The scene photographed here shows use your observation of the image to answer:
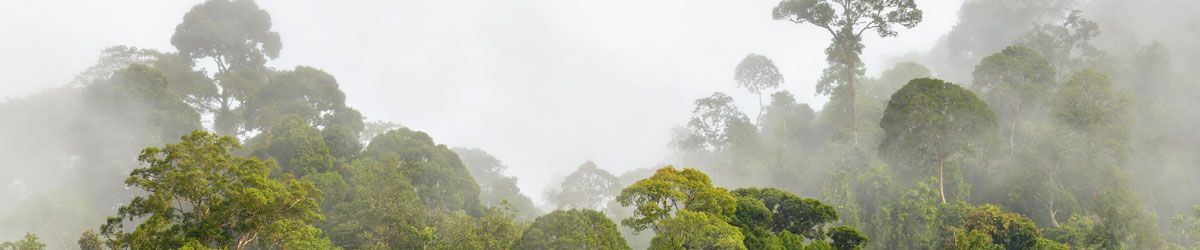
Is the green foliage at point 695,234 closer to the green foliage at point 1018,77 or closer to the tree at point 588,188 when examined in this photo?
the green foliage at point 1018,77

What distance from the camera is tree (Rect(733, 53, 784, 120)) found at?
7269 centimetres

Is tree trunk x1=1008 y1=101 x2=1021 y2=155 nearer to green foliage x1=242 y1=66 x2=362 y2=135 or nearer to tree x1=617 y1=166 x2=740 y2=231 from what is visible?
tree x1=617 y1=166 x2=740 y2=231

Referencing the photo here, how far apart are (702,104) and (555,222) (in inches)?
1503

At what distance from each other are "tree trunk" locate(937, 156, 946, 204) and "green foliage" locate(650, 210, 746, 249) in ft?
52.2

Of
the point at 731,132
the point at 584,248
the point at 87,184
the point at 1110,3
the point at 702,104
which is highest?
the point at 1110,3

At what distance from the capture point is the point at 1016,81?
133ft

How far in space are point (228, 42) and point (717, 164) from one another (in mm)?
46877

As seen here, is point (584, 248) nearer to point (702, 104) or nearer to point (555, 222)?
point (555, 222)

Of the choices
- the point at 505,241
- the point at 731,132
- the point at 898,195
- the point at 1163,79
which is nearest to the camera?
the point at 505,241

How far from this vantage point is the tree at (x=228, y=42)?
5414 cm

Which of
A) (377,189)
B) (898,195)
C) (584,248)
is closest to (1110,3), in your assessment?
(898,195)

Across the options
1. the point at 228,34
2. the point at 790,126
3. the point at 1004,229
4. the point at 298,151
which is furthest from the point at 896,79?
the point at 228,34

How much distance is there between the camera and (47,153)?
48.2 metres

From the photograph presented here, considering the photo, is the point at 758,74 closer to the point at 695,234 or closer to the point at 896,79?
the point at 896,79
